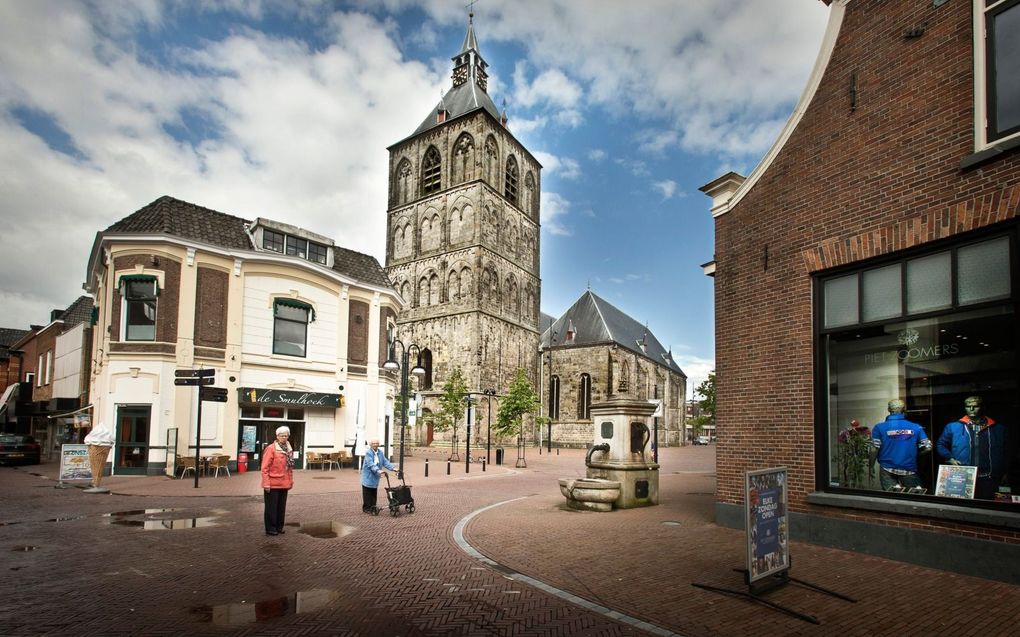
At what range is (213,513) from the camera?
11805 mm

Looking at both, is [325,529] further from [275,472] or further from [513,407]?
[513,407]

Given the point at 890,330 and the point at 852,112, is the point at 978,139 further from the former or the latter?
the point at 890,330

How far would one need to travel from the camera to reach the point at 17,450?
25.8m

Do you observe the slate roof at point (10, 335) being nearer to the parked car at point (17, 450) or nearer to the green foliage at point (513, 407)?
the parked car at point (17, 450)

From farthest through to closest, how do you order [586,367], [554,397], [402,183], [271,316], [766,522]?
[554,397] → [402,183] → [586,367] → [271,316] → [766,522]

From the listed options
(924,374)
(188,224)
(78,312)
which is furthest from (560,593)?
(78,312)

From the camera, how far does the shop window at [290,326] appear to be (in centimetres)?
2206

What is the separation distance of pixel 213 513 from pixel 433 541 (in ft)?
17.3

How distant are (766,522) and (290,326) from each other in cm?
1954

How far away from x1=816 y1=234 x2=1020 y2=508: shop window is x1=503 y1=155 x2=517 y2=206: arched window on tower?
48.9 meters

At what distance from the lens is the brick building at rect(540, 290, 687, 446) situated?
2183 inches

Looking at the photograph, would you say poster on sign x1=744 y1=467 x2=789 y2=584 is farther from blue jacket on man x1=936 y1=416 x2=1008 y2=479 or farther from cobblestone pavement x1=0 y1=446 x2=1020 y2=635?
blue jacket on man x1=936 y1=416 x2=1008 y2=479

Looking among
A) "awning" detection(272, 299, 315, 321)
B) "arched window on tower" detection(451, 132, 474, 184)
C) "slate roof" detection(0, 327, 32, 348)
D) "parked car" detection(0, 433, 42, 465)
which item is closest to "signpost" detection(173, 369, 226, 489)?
"awning" detection(272, 299, 315, 321)

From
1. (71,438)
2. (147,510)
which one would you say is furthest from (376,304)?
(71,438)
